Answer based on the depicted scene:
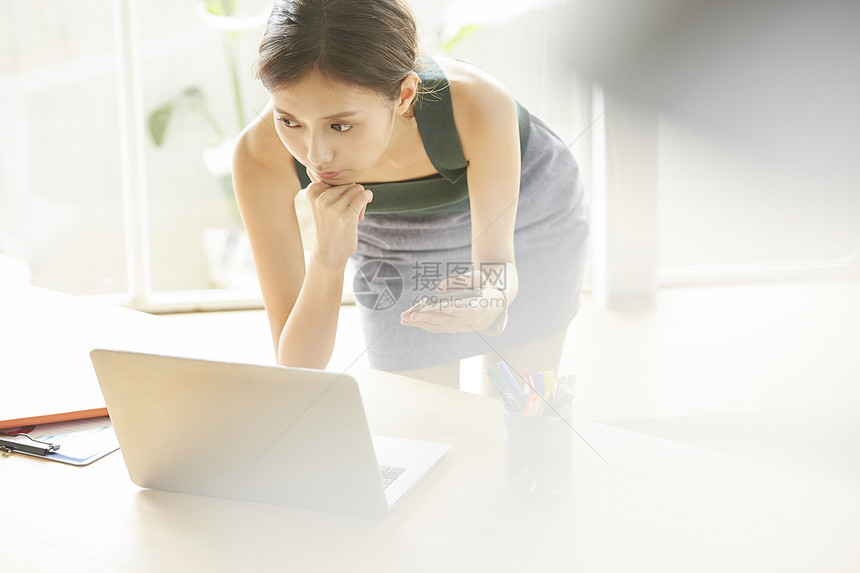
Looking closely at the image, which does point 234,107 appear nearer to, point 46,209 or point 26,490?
point 46,209

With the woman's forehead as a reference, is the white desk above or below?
below

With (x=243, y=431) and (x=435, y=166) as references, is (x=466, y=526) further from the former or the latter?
(x=435, y=166)

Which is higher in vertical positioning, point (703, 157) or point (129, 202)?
point (129, 202)

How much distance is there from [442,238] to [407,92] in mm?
235

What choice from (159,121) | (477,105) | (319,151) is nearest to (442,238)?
(477,105)

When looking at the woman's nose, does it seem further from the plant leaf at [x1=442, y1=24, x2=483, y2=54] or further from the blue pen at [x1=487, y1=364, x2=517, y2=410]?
the blue pen at [x1=487, y1=364, x2=517, y2=410]

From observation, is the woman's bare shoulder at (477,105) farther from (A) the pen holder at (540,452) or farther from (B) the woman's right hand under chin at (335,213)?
(A) the pen holder at (540,452)

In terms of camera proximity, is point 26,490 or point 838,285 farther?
point 26,490

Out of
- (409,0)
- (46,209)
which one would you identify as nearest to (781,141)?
(409,0)

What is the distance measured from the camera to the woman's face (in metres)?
0.68

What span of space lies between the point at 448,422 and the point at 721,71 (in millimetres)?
550

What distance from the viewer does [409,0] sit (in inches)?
31.3

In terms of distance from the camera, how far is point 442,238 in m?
0.95

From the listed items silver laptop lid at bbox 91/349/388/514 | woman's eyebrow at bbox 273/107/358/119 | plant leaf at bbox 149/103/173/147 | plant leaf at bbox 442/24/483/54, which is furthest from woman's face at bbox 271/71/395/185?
plant leaf at bbox 149/103/173/147
